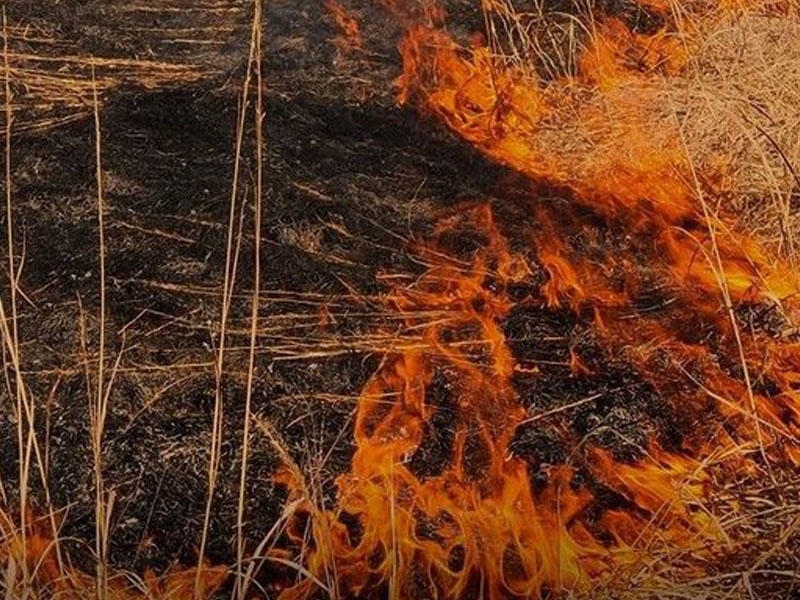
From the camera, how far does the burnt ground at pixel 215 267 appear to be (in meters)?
2.64

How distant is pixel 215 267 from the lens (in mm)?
3295

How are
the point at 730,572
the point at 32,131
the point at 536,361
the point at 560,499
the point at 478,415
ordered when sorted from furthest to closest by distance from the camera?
the point at 32,131
the point at 536,361
the point at 478,415
the point at 560,499
the point at 730,572

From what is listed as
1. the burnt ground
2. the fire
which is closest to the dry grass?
the fire

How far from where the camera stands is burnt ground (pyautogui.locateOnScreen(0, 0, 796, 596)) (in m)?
2.64

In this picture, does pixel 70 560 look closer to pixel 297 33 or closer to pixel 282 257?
pixel 282 257

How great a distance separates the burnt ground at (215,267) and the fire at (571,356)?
7 cm

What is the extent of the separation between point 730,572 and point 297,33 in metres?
3.26

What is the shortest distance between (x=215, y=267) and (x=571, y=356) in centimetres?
117

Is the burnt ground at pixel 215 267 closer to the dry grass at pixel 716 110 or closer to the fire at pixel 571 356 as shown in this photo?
the fire at pixel 571 356

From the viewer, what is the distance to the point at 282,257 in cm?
334

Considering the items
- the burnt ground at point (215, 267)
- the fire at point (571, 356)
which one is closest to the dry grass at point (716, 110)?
the fire at point (571, 356)

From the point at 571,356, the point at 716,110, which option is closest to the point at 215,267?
the point at 571,356

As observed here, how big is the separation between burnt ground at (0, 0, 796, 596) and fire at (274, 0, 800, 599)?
7 centimetres

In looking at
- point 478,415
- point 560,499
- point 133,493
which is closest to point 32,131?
point 133,493
